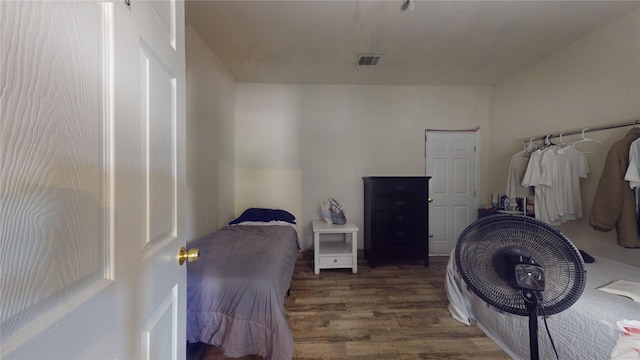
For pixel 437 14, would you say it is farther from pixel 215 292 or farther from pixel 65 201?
pixel 215 292

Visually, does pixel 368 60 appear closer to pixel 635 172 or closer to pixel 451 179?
pixel 451 179

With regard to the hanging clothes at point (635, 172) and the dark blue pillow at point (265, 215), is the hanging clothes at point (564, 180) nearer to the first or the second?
the hanging clothes at point (635, 172)

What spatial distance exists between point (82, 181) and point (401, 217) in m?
3.05

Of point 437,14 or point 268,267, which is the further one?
point 437,14

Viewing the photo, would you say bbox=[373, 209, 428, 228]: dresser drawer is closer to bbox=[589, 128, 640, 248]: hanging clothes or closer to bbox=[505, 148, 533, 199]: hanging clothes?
bbox=[505, 148, 533, 199]: hanging clothes

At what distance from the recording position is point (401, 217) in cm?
302

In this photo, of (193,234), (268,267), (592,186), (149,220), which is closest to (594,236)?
(592,186)

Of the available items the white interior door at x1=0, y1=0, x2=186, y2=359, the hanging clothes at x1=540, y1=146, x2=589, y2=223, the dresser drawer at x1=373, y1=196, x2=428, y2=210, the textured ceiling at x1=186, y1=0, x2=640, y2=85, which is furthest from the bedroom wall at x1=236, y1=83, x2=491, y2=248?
the white interior door at x1=0, y1=0, x2=186, y2=359

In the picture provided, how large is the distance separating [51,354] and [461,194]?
4132 millimetres

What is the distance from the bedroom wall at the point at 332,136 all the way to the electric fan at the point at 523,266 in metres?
2.58

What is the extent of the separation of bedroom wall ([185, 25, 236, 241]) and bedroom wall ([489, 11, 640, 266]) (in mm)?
3756

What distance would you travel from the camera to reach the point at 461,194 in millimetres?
3566

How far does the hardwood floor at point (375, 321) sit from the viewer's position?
1570 millimetres

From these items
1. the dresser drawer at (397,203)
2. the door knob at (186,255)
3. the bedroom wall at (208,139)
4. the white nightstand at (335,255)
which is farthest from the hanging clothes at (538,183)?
the bedroom wall at (208,139)
